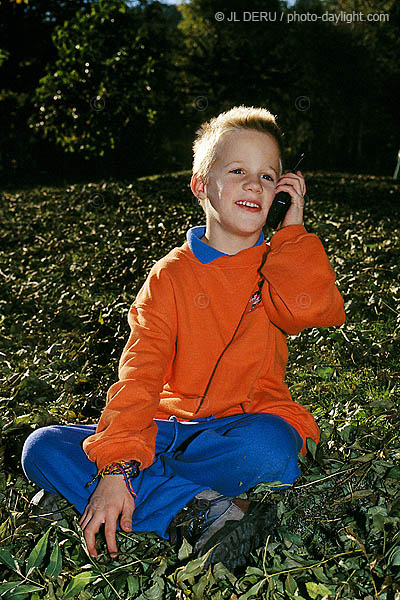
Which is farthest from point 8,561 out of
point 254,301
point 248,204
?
point 248,204

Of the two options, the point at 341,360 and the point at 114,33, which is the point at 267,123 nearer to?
the point at 341,360

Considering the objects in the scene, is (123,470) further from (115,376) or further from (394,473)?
(115,376)

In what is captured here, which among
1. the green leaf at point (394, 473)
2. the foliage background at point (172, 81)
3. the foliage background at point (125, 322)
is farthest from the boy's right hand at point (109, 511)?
the foliage background at point (172, 81)

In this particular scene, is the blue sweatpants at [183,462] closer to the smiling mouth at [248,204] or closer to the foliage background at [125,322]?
the foliage background at [125,322]

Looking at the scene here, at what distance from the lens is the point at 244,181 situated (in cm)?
265

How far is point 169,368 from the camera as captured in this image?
272 centimetres

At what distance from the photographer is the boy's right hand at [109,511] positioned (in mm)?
2139

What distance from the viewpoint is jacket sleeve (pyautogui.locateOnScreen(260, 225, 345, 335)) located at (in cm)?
249

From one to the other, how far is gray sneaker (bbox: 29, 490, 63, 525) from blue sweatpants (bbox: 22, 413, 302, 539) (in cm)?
4

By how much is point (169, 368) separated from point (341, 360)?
2.00 metres

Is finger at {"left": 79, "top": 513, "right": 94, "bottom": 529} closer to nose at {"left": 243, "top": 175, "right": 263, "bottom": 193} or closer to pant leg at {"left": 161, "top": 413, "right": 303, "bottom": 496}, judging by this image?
pant leg at {"left": 161, "top": 413, "right": 303, "bottom": 496}

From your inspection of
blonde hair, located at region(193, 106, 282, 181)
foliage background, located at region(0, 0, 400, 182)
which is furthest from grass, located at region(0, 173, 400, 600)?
foliage background, located at region(0, 0, 400, 182)

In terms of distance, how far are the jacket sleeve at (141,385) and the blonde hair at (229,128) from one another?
646 millimetres

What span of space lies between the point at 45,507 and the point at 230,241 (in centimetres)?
155
